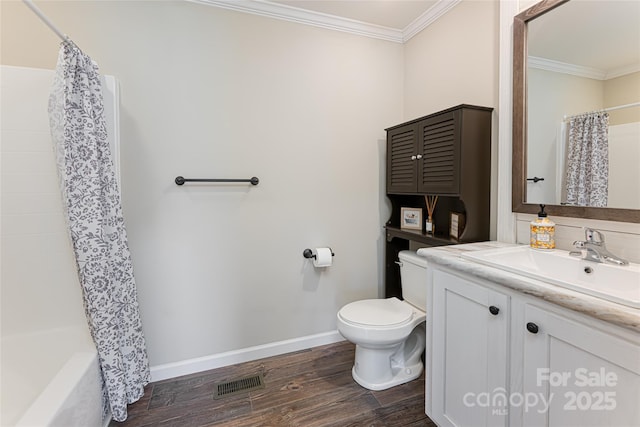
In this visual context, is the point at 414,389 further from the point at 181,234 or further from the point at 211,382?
the point at 181,234

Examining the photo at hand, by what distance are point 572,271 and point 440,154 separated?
84cm

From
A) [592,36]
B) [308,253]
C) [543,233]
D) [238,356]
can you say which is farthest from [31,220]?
[592,36]

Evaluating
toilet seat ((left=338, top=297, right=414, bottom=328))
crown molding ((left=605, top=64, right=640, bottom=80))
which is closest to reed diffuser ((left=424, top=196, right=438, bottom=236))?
toilet seat ((left=338, top=297, right=414, bottom=328))

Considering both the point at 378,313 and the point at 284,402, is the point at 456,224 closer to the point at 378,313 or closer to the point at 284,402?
the point at 378,313

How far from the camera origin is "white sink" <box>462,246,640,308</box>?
0.84 metres

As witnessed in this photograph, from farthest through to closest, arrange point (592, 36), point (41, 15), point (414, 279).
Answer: point (414, 279), point (592, 36), point (41, 15)

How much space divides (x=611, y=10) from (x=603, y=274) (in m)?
1.04

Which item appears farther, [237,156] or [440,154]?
[237,156]

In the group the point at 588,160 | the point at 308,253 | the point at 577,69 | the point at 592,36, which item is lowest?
the point at 308,253

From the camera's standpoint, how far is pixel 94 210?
4.38 ft

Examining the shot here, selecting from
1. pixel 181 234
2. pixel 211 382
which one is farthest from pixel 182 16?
pixel 211 382

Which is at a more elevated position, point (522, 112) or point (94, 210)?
point (522, 112)

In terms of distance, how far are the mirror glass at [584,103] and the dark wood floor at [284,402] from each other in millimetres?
1306

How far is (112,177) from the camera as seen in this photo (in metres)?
1.47
